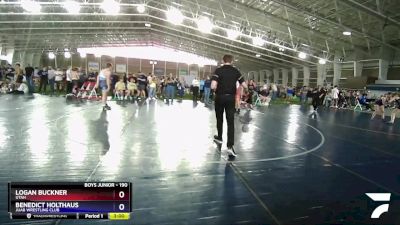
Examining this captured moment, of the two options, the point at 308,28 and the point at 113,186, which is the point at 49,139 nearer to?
the point at 113,186

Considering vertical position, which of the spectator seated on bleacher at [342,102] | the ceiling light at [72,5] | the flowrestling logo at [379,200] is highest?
the ceiling light at [72,5]

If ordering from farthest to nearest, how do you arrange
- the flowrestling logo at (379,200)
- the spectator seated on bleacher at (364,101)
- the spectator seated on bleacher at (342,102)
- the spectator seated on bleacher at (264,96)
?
1. the spectator seated on bleacher at (342,102)
2. the spectator seated on bleacher at (364,101)
3. the spectator seated on bleacher at (264,96)
4. the flowrestling logo at (379,200)

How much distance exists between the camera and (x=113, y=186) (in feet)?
8.18

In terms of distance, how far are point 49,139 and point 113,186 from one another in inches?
153

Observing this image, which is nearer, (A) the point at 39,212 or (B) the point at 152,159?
(A) the point at 39,212

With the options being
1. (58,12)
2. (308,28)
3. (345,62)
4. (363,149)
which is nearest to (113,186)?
(363,149)

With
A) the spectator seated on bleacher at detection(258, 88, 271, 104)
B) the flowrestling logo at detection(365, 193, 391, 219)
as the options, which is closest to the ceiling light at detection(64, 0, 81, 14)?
the spectator seated on bleacher at detection(258, 88, 271, 104)
